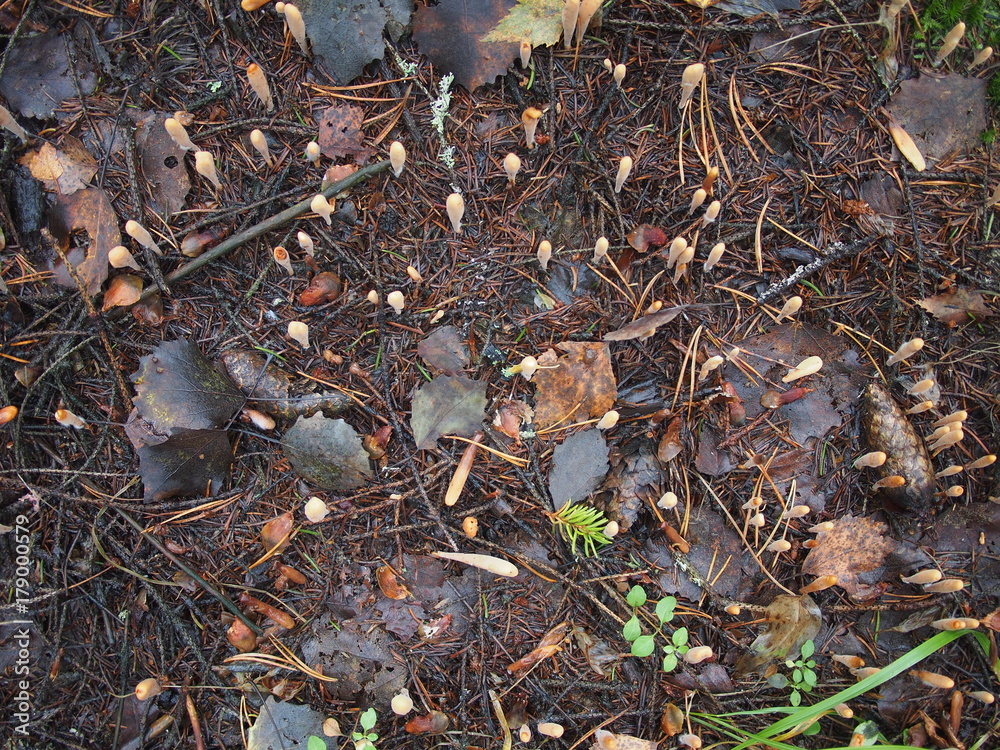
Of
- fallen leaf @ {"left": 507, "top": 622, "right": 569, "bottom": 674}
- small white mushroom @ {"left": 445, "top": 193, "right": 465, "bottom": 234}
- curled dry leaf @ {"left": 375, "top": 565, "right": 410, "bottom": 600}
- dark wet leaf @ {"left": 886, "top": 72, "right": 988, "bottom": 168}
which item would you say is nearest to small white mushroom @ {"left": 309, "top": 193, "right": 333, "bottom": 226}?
small white mushroom @ {"left": 445, "top": 193, "right": 465, "bottom": 234}

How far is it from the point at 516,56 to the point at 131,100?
7.80ft

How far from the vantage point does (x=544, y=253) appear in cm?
355

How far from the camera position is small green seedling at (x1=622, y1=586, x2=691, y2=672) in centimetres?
318

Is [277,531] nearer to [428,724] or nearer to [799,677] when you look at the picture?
[428,724]

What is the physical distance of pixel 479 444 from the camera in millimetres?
3451

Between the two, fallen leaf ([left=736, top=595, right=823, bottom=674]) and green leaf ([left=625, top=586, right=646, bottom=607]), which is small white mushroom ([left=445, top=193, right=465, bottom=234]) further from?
fallen leaf ([left=736, top=595, right=823, bottom=674])

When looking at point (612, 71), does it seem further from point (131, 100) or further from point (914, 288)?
point (131, 100)

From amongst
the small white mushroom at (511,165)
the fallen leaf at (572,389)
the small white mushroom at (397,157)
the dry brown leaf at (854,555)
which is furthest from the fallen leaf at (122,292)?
the dry brown leaf at (854,555)

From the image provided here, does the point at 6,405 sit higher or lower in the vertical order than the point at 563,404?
higher

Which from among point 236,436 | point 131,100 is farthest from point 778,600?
point 131,100

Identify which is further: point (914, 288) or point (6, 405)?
point (914, 288)

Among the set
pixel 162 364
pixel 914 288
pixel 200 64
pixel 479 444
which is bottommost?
pixel 479 444

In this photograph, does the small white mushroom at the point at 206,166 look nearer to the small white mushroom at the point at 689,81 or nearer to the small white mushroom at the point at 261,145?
the small white mushroom at the point at 261,145

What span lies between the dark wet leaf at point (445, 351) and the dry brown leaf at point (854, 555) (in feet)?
7.53
